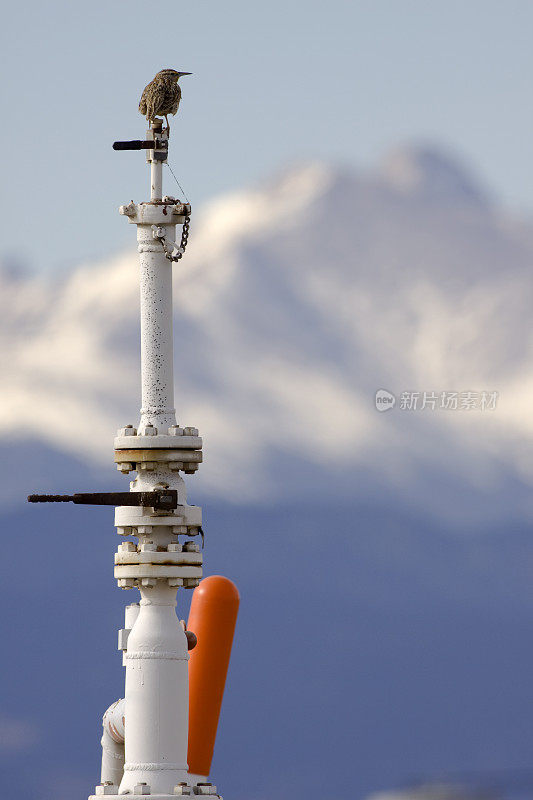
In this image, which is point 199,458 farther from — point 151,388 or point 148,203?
point 148,203

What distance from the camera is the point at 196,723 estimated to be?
190 ft

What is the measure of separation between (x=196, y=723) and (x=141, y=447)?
8.18 metres

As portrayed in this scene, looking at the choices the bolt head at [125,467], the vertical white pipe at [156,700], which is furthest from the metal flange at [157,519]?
the vertical white pipe at [156,700]

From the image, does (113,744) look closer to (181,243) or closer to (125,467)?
(125,467)

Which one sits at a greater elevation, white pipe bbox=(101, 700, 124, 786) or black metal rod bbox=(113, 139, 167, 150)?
black metal rod bbox=(113, 139, 167, 150)

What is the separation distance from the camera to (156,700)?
56.1 metres

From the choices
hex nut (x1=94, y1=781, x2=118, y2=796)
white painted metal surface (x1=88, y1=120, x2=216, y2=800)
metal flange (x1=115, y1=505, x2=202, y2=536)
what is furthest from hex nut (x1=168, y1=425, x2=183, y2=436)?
hex nut (x1=94, y1=781, x2=118, y2=796)

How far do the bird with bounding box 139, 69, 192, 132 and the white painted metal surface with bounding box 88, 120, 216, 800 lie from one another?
1.33 m

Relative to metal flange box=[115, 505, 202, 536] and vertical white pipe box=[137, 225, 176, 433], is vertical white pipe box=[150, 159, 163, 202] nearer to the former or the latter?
vertical white pipe box=[137, 225, 176, 433]

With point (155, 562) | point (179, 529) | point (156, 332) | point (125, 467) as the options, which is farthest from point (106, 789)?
point (156, 332)

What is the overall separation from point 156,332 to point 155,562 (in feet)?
21.7

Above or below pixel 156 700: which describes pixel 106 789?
below

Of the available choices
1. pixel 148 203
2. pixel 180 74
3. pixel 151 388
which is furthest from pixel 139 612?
pixel 180 74

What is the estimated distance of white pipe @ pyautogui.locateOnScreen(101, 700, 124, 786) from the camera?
192 ft
